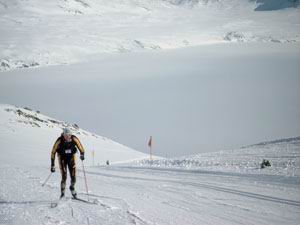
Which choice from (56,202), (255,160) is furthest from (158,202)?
(255,160)

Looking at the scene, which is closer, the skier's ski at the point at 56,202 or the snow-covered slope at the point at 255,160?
the skier's ski at the point at 56,202

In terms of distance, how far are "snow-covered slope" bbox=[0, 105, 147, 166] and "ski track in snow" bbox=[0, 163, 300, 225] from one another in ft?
141

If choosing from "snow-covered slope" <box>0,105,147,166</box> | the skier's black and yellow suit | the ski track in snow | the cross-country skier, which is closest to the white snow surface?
the ski track in snow

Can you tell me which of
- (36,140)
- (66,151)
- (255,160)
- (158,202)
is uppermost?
(36,140)

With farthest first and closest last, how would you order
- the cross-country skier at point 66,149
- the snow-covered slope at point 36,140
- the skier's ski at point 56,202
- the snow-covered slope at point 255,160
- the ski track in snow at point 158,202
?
the snow-covered slope at point 36,140
the snow-covered slope at point 255,160
the cross-country skier at point 66,149
the skier's ski at point 56,202
the ski track in snow at point 158,202

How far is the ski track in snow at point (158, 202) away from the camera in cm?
1246

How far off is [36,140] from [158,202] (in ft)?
206

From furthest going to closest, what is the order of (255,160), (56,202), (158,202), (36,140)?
(36,140) → (255,160) → (158,202) → (56,202)

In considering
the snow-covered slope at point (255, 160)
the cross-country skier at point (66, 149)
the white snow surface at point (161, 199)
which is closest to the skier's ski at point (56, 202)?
the white snow surface at point (161, 199)

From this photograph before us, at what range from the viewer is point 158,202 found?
14.8 meters

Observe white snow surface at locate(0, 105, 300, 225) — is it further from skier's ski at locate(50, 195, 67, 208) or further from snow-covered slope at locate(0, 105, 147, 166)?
snow-covered slope at locate(0, 105, 147, 166)

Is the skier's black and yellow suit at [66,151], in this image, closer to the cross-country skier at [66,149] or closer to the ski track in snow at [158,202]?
the cross-country skier at [66,149]

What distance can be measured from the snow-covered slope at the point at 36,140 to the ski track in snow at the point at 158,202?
4290cm

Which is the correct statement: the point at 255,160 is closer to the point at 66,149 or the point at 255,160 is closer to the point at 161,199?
the point at 161,199
